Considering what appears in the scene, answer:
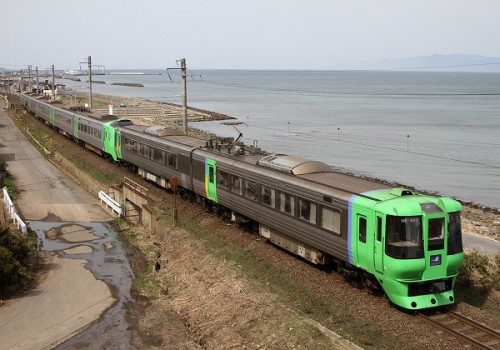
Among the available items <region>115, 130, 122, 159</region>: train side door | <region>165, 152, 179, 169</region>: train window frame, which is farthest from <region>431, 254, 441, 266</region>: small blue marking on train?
<region>115, 130, 122, 159</region>: train side door

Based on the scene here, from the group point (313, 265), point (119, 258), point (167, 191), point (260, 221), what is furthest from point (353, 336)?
point (167, 191)

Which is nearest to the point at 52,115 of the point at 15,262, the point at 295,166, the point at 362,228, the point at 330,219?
the point at 15,262

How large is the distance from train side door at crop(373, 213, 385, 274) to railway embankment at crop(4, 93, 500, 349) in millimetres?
1050

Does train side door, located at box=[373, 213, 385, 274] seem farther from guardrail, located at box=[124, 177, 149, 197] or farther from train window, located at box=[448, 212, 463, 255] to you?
guardrail, located at box=[124, 177, 149, 197]

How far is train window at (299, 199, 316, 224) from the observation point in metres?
15.1

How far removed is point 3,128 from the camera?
63.0 m

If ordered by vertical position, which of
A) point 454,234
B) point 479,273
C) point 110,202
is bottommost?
point 110,202

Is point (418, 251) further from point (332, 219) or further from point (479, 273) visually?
point (479, 273)

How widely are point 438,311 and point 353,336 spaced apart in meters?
2.43

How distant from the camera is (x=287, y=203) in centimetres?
1627

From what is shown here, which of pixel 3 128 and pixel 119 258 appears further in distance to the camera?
pixel 3 128

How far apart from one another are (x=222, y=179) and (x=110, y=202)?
38.2ft

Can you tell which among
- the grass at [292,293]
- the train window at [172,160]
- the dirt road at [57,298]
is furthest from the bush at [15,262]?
the train window at [172,160]

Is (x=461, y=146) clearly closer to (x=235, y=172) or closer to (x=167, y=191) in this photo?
(x=167, y=191)
